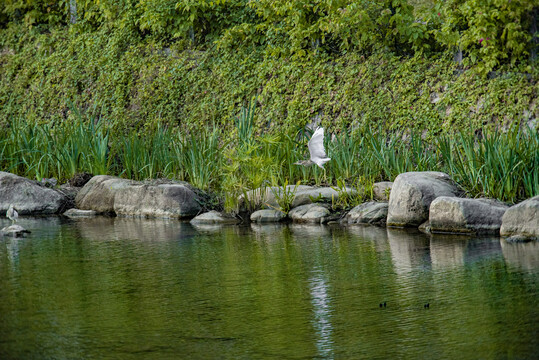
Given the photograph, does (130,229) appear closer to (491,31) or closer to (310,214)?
(310,214)

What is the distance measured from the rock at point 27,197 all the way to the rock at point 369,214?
4407 millimetres

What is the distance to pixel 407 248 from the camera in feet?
21.5

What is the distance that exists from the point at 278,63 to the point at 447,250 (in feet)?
23.5

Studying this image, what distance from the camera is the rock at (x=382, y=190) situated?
8773mm

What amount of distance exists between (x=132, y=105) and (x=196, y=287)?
9.92 metres

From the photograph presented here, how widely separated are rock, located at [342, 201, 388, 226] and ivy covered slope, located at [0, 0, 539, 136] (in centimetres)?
212

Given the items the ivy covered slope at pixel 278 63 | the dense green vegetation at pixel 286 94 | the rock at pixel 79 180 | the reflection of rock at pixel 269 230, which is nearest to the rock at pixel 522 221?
the dense green vegetation at pixel 286 94

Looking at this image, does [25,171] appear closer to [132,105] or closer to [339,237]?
[132,105]

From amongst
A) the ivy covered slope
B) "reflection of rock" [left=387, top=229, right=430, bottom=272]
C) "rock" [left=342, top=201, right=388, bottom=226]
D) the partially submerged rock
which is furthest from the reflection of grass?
"reflection of rock" [left=387, top=229, right=430, bottom=272]

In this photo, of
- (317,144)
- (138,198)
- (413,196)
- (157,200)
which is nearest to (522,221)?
(413,196)

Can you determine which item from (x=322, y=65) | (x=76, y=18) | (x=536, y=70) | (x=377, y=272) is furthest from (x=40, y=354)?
(x=76, y=18)

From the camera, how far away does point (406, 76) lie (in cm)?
1127

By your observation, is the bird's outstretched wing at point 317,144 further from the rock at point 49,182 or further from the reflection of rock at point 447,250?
the rock at point 49,182

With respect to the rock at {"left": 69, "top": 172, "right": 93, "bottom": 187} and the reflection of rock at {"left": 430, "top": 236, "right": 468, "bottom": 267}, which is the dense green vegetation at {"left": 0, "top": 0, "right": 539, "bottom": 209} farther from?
the reflection of rock at {"left": 430, "top": 236, "right": 468, "bottom": 267}
